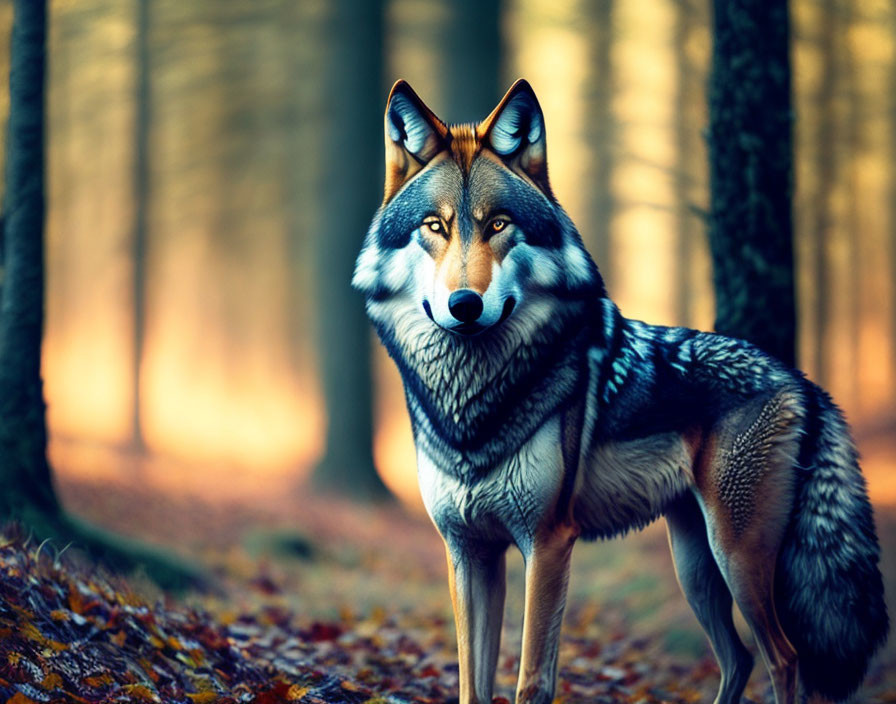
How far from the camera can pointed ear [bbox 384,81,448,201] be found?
156 inches

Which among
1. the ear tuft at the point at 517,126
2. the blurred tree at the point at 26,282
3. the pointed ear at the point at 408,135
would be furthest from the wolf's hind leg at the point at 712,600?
the blurred tree at the point at 26,282

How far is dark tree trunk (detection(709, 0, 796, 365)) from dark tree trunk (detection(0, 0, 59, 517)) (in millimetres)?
4494

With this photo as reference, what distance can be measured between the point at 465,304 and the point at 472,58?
438 inches

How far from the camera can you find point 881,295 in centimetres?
2489

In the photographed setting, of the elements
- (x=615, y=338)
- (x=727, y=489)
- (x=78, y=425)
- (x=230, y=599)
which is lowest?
(x=78, y=425)

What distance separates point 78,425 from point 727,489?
19529 mm

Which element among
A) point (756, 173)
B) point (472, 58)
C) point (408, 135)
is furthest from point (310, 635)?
point (472, 58)

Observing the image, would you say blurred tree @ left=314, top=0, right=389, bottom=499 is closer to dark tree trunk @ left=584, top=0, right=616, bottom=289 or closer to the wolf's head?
dark tree trunk @ left=584, top=0, right=616, bottom=289

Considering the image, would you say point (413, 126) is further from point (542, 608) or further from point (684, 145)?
point (684, 145)

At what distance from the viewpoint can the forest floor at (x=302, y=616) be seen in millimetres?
3941

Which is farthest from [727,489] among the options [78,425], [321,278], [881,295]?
[881,295]

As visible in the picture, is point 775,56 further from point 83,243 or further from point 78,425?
point 83,243

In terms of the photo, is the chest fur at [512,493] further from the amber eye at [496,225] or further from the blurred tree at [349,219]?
the blurred tree at [349,219]

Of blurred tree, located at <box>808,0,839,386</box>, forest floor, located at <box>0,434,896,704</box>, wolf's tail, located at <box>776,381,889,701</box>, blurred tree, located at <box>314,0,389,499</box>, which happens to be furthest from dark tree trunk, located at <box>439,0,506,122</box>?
wolf's tail, located at <box>776,381,889,701</box>
